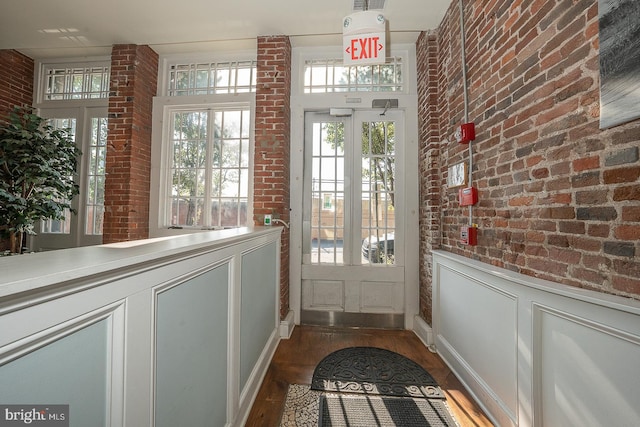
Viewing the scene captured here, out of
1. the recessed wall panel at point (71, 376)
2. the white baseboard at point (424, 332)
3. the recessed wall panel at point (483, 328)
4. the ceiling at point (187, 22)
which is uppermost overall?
the ceiling at point (187, 22)

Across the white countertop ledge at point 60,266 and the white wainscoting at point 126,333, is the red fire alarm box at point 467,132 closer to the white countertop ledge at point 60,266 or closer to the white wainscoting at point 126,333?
the white wainscoting at point 126,333

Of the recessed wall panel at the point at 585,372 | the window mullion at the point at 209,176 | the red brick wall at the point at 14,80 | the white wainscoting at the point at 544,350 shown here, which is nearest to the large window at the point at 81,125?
the red brick wall at the point at 14,80

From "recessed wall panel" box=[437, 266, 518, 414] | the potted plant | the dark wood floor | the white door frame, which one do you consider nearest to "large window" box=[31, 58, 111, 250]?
the potted plant

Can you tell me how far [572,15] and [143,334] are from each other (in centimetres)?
Answer: 216

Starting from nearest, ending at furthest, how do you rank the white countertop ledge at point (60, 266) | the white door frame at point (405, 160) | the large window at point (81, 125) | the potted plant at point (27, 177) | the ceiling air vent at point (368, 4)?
the white countertop ledge at point (60, 266), the ceiling air vent at point (368, 4), the potted plant at point (27, 177), the white door frame at point (405, 160), the large window at point (81, 125)

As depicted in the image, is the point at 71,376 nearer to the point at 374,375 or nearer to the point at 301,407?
the point at 301,407

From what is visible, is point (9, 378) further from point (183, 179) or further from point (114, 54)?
point (114, 54)

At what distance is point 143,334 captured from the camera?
0.78 meters

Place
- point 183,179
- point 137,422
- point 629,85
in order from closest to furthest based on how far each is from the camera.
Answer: point 137,422 → point 629,85 → point 183,179

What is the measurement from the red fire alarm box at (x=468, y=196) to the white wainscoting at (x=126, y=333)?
1686 mm

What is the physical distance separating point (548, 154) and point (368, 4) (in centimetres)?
207

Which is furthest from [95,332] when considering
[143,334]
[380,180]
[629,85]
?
[380,180]

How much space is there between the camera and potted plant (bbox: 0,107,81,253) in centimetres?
261

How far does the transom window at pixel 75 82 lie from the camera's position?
337 centimetres
